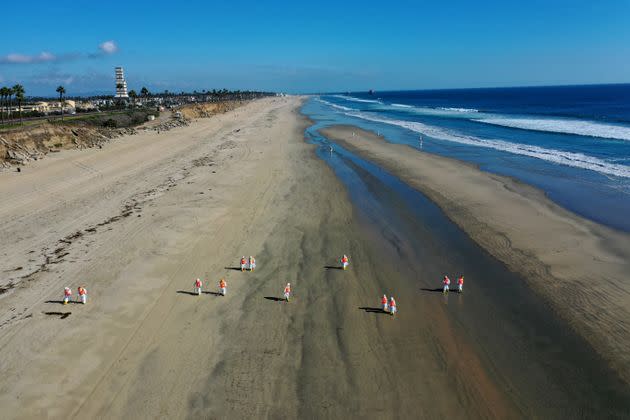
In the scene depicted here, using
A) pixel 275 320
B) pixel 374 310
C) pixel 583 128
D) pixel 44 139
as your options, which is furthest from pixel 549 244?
pixel 583 128

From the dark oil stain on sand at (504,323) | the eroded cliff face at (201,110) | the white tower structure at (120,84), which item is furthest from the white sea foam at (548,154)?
the white tower structure at (120,84)

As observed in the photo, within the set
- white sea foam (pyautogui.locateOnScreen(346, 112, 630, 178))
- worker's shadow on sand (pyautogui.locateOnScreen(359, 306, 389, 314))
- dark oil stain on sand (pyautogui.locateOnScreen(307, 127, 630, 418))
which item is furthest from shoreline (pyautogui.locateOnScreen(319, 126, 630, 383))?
white sea foam (pyautogui.locateOnScreen(346, 112, 630, 178))

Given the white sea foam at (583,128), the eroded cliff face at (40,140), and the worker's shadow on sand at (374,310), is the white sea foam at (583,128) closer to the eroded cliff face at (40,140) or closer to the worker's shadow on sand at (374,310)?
the worker's shadow on sand at (374,310)

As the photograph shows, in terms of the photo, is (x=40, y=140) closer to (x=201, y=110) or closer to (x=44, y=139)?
(x=44, y=139)

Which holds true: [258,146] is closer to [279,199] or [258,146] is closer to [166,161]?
[166,161]

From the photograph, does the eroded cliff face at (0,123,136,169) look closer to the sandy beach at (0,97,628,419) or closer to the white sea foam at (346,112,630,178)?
the sandy beach at (0,97,628,419)

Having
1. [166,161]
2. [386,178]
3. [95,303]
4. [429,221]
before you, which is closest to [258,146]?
[166,161]
